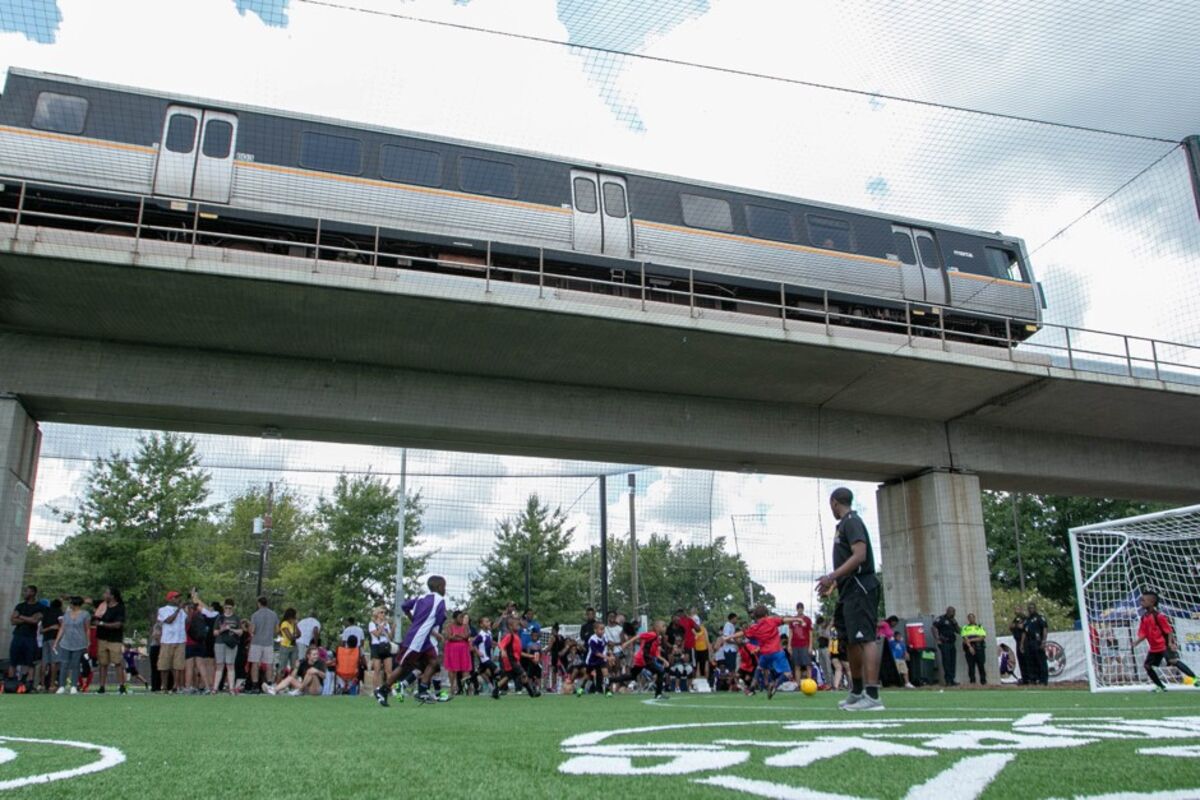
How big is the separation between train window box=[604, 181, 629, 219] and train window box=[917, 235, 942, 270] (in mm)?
7418

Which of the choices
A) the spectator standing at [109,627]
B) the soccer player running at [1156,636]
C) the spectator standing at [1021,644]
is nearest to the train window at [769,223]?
the soccer player running at [1156,636]

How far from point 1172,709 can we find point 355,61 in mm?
11398

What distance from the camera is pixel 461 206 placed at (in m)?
16.3

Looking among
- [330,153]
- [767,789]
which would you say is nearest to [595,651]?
[330,153]

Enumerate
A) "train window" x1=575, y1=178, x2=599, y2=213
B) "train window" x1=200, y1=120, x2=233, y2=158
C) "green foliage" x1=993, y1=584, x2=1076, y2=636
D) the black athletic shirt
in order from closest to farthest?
the black athletic shirt
"train window" x1=200, y1=120, x2=233, y2=158
"train window" x1=575, y1=178, x2=599, y2=213
"green foliage" x1=993, y1=584, x2=1076, y2=636

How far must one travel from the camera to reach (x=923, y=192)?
15.1 metres

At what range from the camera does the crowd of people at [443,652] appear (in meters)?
12.7

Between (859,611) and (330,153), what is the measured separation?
12646mm

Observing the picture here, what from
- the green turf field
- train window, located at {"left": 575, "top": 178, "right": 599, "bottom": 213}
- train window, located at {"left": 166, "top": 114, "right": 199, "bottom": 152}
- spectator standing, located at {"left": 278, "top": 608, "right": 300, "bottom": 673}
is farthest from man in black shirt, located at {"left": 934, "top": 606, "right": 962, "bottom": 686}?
train window, located at {"left": 166, "top": 114, "right": 199, "bottom": 152}

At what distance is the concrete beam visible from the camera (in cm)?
1600

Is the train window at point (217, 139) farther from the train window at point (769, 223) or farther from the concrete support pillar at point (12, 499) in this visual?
the train window at point (769, 223)

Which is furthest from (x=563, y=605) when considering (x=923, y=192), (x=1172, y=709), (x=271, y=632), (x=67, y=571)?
(x=1172, y=709)

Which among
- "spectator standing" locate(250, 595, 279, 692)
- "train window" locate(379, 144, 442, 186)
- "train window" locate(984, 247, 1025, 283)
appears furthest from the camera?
"train window" locate(984, 247, 1025, 283)

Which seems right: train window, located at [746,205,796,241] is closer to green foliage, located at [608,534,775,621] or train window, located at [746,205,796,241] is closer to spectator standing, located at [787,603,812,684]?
spectator standing, located at [787,603,812,684]
